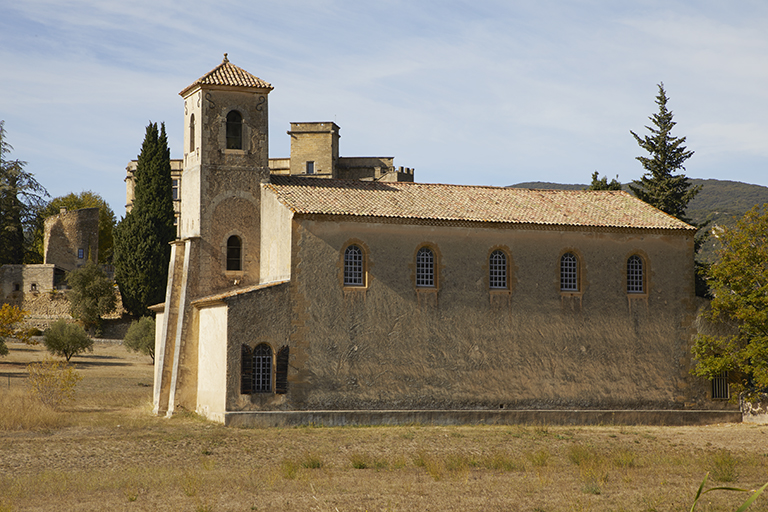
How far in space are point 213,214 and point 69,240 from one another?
1809 inches

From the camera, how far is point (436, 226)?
26.1 metres

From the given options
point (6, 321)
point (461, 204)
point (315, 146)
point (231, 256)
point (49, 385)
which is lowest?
point (49, 385)

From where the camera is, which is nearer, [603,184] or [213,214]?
[213,214]

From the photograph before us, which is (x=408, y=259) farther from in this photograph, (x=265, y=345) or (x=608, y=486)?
(x=608, y=486)

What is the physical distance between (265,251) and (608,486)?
15.3 meters

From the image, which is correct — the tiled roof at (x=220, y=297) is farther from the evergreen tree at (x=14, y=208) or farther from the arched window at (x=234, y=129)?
the evergreen tree at (x=14, y=208)

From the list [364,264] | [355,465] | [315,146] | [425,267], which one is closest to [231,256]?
[364,264]

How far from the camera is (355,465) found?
16953mm

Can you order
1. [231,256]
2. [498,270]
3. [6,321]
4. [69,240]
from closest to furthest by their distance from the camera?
1. [498,270]
2. [231,256]
3. [6,321]
4. [69,240]

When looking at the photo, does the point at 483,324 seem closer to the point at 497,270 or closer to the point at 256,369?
the point at 497,270

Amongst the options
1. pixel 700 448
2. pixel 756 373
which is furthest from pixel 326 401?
pixel 756 373

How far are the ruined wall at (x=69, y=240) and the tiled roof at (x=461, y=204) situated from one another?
45.7 meters

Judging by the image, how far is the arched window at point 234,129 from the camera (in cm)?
2792

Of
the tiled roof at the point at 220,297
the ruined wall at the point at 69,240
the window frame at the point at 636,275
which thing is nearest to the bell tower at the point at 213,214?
the tiled roof at the point at 220,297
